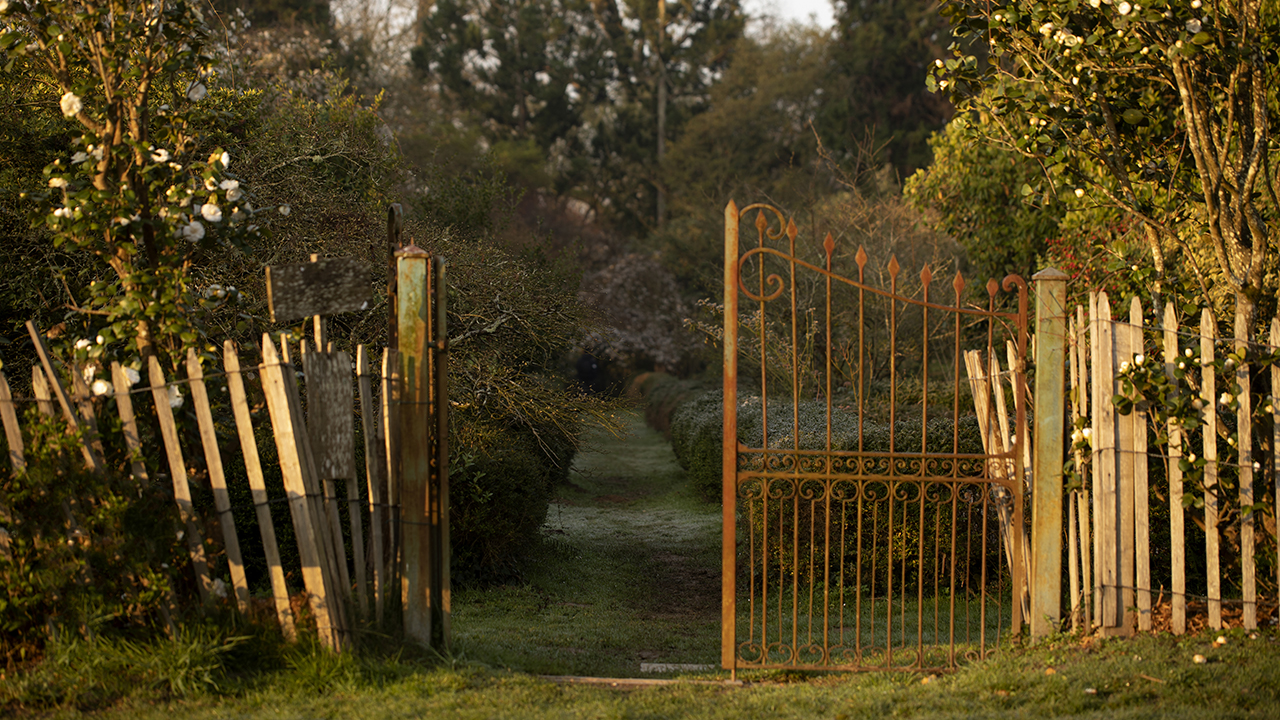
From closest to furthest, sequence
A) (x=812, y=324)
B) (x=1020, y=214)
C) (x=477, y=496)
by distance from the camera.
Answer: (x=477, y=496), (x=1020, y=214), (x=812, y=324)

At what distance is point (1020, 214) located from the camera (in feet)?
37.8

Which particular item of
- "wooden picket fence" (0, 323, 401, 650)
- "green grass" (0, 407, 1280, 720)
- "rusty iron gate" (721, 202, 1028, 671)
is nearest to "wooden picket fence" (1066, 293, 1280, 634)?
"green grass" (0, 407, 1280, 720)

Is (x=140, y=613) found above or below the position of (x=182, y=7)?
below

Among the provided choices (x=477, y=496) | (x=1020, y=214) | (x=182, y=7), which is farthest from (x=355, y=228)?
(x=1020, y=214)

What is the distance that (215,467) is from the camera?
3949mm

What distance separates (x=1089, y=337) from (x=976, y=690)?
1822 millimetres

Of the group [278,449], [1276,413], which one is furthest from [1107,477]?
[278,449]

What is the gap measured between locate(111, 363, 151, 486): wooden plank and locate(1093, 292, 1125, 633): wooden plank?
4315 millimetres

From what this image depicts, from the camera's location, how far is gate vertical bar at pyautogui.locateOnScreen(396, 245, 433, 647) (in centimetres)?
432

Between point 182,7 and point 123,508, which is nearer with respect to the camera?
point 123,508

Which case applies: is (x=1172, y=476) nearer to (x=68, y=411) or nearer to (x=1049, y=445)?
(x=1049, y=445)

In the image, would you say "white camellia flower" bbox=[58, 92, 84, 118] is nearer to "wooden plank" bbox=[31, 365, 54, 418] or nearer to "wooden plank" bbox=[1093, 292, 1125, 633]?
"wooden plank" bbox=[31, 365, 54, 418]

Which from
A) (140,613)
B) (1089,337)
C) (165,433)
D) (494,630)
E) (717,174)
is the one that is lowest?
(494,630)

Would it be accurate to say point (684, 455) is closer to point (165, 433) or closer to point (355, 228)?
point (355, 228)
